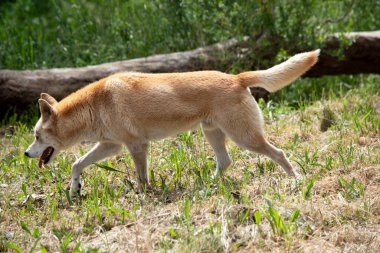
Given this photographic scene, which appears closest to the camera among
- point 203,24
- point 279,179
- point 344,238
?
point 344,238

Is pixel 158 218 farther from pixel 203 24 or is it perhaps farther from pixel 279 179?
pixel 203 24

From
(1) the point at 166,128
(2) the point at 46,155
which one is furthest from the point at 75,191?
(1) the point at 166,128

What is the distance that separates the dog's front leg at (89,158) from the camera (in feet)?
20.4

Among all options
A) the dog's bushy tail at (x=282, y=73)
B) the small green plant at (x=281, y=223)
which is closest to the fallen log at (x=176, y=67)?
the dog's bushy tail at (x=282, y=73)

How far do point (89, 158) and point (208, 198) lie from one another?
1.39m

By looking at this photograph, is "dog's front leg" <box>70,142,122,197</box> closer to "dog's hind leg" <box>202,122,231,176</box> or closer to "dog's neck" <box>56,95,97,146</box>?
"dog's neck" <box>56,95,97,146</box>

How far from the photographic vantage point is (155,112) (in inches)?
243

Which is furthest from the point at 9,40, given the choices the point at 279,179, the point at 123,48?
the point at 279,179

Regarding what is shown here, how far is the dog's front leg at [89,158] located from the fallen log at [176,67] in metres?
2.48

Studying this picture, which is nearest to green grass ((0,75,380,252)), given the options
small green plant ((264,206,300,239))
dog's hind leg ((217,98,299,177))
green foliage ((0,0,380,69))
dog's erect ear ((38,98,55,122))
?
small green plant ((264,206,300,239))

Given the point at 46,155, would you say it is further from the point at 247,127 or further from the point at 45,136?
the point at 247,127

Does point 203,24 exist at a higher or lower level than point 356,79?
higher

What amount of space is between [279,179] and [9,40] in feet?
20.2

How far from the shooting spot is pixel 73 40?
426 inches
